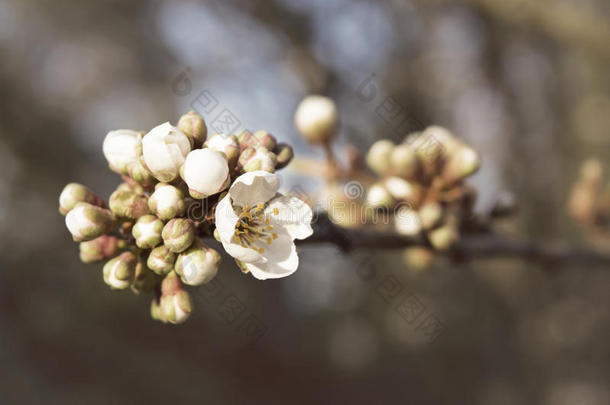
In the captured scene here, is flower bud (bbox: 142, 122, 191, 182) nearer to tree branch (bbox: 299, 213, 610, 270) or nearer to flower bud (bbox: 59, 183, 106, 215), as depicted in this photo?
flower bud (bbox: 59, 183, 106, 215)

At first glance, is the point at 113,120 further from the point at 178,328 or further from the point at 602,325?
the point at 602,325

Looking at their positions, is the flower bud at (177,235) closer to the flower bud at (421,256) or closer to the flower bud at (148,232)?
the flower bud at (148,232)

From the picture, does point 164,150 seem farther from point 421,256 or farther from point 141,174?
point 421,256

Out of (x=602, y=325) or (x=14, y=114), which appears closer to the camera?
(x=602, y=325)

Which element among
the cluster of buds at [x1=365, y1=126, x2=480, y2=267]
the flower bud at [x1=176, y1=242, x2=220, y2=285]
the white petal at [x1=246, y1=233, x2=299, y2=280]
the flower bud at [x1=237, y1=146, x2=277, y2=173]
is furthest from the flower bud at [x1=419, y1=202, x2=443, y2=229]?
the flower bud at [x1=176, y1=242, x2=220, y2=285]

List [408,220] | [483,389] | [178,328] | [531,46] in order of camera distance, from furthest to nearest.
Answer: [178,328] < [483,389] < [531,46] < [408,220]

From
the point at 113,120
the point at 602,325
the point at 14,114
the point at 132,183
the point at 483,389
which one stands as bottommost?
the point at 483,389

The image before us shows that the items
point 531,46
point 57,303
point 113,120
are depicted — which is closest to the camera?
point 531,46

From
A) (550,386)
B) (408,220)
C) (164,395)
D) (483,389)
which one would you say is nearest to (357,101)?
(408,220)
